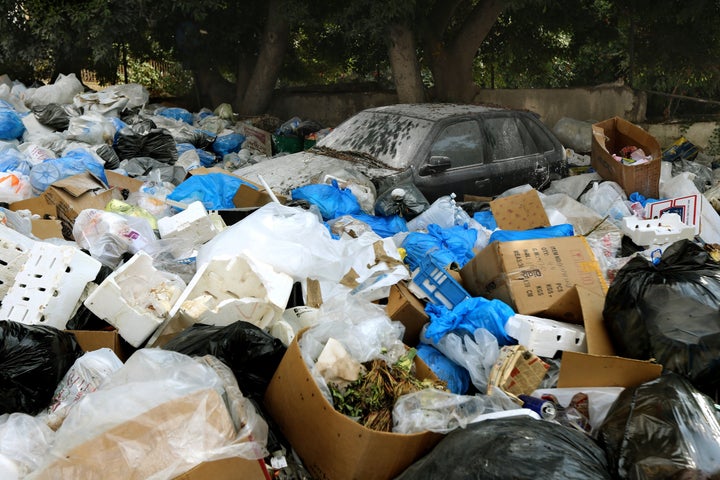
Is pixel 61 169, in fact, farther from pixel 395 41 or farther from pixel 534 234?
pixel 395 41

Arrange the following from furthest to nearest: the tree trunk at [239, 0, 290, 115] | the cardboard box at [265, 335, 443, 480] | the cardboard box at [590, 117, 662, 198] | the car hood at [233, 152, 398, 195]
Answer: the tree trunk at [239, 0, 290, 115]
the cardboard box at [590, 117, 662, 198]
the car hood at [233, 152, 398, 195]
the cardboard box at [265, 335, 443, 480]

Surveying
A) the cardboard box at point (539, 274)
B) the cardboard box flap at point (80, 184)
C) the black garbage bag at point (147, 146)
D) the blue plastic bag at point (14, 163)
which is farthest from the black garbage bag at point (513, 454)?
the black garbage bag at point (147, 146)

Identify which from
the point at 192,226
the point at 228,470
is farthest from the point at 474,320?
the point at 192,226

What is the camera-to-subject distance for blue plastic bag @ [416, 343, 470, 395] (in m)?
3.33

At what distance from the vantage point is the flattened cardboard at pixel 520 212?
4934 millimetres

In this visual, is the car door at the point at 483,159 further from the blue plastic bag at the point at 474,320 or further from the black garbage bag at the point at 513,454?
the black garbage bag at the point at 513,454

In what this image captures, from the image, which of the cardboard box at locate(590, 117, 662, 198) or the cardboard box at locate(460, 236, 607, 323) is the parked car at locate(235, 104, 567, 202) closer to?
the cardboard box at locate(590, 117, 662, 198)

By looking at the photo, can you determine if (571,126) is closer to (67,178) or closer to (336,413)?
(67,178)

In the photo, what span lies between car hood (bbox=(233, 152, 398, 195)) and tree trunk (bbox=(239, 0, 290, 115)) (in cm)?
401

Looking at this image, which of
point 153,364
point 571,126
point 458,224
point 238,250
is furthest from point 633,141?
point 153,364

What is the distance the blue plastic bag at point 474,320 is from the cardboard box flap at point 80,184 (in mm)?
2947

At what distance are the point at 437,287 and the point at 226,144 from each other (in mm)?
5212

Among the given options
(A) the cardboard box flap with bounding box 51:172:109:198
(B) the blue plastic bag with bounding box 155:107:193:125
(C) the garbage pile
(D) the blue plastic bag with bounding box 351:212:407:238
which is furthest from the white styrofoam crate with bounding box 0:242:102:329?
(B) the blue plastic bag with bounding box 155:107:193:125

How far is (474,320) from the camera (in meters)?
3.46
